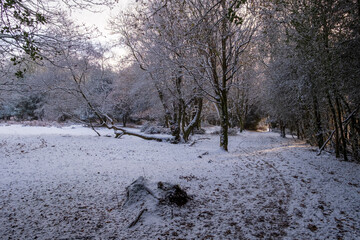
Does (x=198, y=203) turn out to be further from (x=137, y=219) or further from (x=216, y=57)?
(x=216, y=57)

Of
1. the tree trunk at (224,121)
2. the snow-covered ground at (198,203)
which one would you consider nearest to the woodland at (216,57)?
the tree trunk at (224,121)

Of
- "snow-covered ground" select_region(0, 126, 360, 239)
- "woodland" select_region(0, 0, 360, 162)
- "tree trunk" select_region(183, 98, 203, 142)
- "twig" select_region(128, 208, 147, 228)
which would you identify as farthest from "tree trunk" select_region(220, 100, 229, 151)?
→ "twig" select_region(128, 208, 147, 228)

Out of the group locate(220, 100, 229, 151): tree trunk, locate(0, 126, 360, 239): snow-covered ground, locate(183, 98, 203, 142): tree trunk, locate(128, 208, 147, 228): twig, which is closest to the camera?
locate(0, 126, 360, 239): snow-covered ground

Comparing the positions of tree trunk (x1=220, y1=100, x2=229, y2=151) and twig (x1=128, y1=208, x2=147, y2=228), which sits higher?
tree trunk (x1=220, y1=100, x2=229, y2=151)

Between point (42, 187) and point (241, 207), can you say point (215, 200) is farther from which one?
point (42, 187)

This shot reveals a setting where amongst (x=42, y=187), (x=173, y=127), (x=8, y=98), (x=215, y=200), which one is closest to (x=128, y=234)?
(x=215, y=200)

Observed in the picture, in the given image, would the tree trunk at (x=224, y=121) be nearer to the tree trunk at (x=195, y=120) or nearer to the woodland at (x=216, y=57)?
the woodland at (x=216, y=57)

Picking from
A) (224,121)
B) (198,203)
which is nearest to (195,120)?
(224,121)

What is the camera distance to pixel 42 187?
5980 mm

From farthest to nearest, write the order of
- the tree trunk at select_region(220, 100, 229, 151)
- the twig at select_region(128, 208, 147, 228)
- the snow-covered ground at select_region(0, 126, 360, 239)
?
1. the tree trunk at select_region(220, 100, 229, 151)
2. the twig at select_region(128, 208, 147, 228)
3. the snow-covered ground at select_region(0, 126, 360, 239)

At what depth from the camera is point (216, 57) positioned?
499 inches

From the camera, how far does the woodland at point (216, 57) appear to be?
4777mm

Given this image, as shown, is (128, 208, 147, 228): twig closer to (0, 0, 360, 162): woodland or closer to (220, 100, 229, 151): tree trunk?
(0, 0, 360, 162): woodland

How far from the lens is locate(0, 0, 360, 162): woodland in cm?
478
